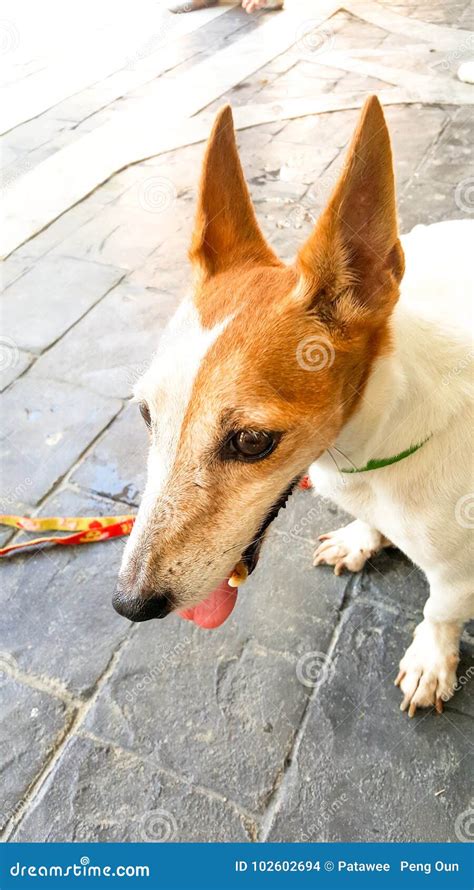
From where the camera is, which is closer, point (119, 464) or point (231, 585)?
point (231, 585)

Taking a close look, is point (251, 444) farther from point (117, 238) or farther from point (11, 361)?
point (117, 238)

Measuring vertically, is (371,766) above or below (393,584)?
below

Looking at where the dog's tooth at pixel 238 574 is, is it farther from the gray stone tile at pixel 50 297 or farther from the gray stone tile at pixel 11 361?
the gray stone tile at pixel 50 297

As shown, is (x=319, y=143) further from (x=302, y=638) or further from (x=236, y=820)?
(x=236, y=820)

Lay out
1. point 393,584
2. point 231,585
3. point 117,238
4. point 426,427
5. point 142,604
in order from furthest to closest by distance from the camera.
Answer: point 117,238 → point 393,584 → point 231,585 → point 426,427 → point 142,604

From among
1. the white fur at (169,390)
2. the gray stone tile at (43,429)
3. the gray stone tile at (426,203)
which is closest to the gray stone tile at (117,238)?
the gray stone tile at (43,429)

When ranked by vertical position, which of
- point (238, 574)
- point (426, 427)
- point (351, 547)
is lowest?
point (351, 547)

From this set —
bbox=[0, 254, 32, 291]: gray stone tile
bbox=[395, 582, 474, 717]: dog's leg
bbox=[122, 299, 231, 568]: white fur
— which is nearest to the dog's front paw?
bbox=[395, 582, 474, 717]: dog's leg

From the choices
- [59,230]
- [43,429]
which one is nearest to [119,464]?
[43,429]

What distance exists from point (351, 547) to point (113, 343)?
2.14m

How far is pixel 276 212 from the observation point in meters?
4.85

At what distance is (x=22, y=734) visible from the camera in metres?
2.41

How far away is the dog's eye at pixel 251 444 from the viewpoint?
5.06ft

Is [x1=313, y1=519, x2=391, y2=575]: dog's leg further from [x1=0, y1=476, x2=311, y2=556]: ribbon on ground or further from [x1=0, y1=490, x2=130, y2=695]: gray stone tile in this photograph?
[x1=0, y1=490, x2=130, y2=695]: gray stone tile
